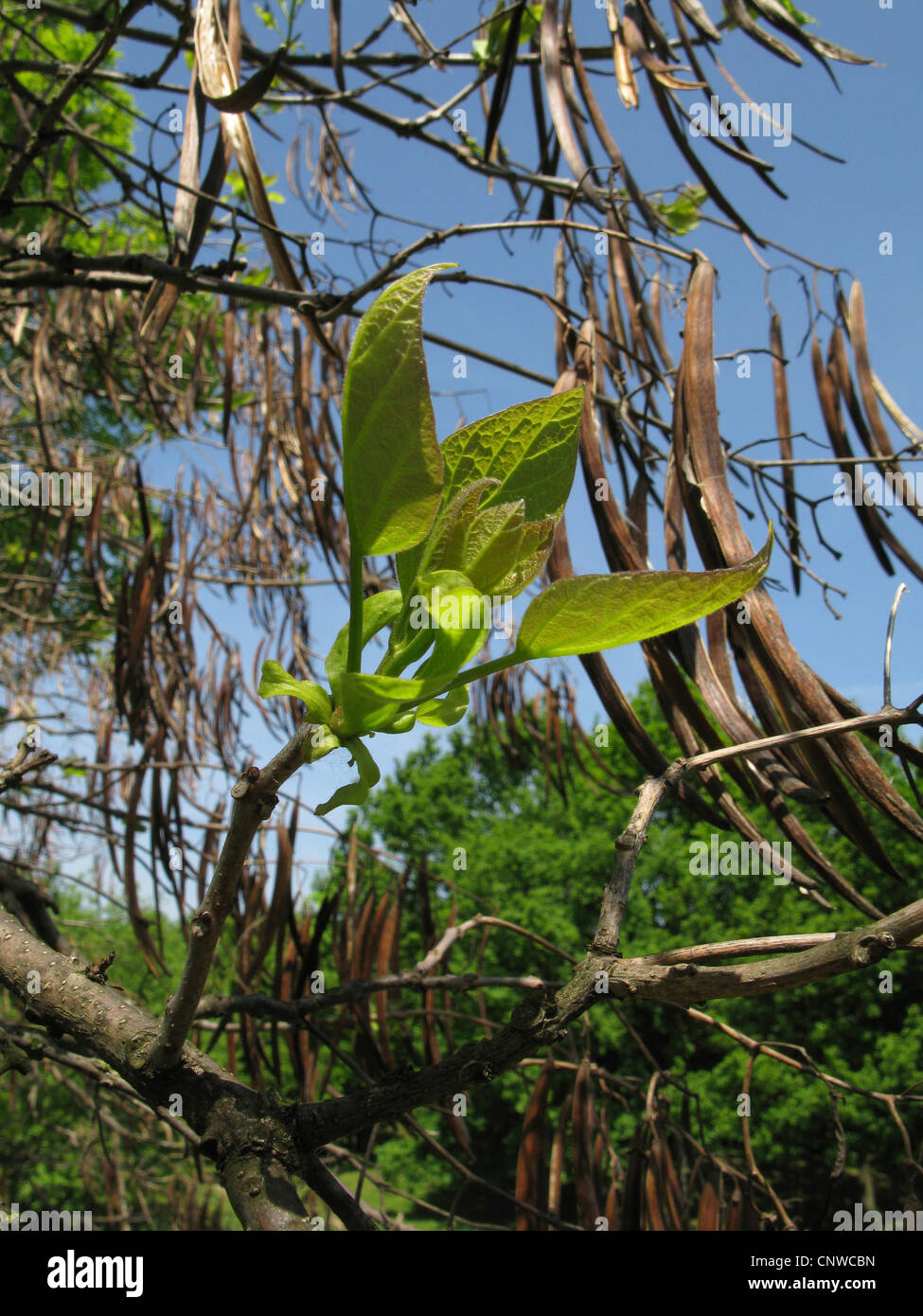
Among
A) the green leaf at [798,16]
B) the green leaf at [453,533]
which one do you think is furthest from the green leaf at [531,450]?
the green leaf at [798,16]

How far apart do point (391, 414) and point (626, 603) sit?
94mm

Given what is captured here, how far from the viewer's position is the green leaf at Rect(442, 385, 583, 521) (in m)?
0.32

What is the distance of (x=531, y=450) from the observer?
1.06 feet

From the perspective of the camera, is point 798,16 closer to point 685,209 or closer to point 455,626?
point 685,209

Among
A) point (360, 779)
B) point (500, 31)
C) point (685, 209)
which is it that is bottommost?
point (360, 779)

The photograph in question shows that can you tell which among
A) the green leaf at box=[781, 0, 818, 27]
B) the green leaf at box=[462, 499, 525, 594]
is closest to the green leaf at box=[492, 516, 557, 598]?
the green leaf at box=[462, 499, 525, 594]

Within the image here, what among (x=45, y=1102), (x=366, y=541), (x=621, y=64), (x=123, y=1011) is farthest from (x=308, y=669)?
(x=45, y=1102)

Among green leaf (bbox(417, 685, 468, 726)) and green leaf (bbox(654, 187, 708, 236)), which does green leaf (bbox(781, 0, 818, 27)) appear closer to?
green leaf (bbox(654, 187, 708, 236))

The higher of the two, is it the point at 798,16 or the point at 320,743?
the point at 798,16

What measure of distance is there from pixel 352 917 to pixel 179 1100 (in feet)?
3.35

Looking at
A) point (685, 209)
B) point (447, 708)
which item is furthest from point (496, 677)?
point (447, 708)

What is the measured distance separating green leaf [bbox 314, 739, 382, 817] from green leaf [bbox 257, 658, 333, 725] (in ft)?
0.05

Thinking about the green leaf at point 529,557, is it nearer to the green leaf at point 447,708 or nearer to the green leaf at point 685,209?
the green leaf at point 447,708

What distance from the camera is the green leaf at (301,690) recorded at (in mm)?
308
